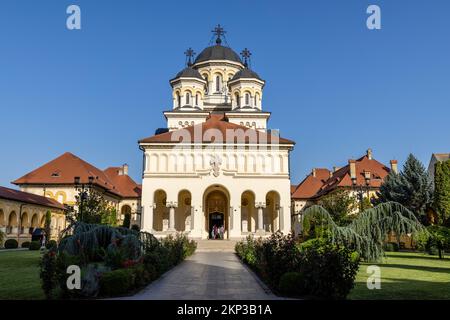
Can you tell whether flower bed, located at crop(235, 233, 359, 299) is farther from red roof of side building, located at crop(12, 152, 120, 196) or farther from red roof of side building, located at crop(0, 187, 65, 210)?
red roof of side building, located at crop(12, 152, 120, 196)

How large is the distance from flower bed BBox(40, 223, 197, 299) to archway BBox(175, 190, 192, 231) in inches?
1090

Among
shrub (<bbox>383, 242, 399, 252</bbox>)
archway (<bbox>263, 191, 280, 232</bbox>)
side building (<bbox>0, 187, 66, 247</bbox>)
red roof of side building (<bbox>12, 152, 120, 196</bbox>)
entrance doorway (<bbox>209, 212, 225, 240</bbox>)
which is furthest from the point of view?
red roof of side building (<bbox>12, 152, 120, 196</bbox>)

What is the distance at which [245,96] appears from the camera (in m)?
55.2

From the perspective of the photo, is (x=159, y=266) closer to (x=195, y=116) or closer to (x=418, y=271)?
(x=418, y=271)

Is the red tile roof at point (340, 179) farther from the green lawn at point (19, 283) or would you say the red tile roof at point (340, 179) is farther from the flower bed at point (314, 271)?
the green lawn at point (19, 283)

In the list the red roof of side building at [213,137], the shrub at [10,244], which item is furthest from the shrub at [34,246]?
the red roof of side building at [213,137]

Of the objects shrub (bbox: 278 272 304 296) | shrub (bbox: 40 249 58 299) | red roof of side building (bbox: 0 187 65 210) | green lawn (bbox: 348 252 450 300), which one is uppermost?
red roof of side building (bbox: 0 187 65 210)

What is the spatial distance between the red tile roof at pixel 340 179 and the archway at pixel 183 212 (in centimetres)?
1701

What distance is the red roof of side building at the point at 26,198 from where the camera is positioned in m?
38.1

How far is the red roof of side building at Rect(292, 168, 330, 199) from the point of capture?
62969mm

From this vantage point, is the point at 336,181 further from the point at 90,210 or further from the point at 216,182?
the point at 90,210

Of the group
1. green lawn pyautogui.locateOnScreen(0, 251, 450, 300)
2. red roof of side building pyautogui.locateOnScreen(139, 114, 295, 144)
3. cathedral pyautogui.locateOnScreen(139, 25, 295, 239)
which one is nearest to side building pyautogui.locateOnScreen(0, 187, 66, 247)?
cathedral pyautogui.locateOnScreen(139, 25, 295, 239)

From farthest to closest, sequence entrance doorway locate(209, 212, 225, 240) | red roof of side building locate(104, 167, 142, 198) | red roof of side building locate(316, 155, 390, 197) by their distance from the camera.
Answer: red roof of side building locate(104, 167, 142, 198), red roof of side building locate(316, 155, 390, 197), entrance doorway locate(209, 212, 225, 240)
